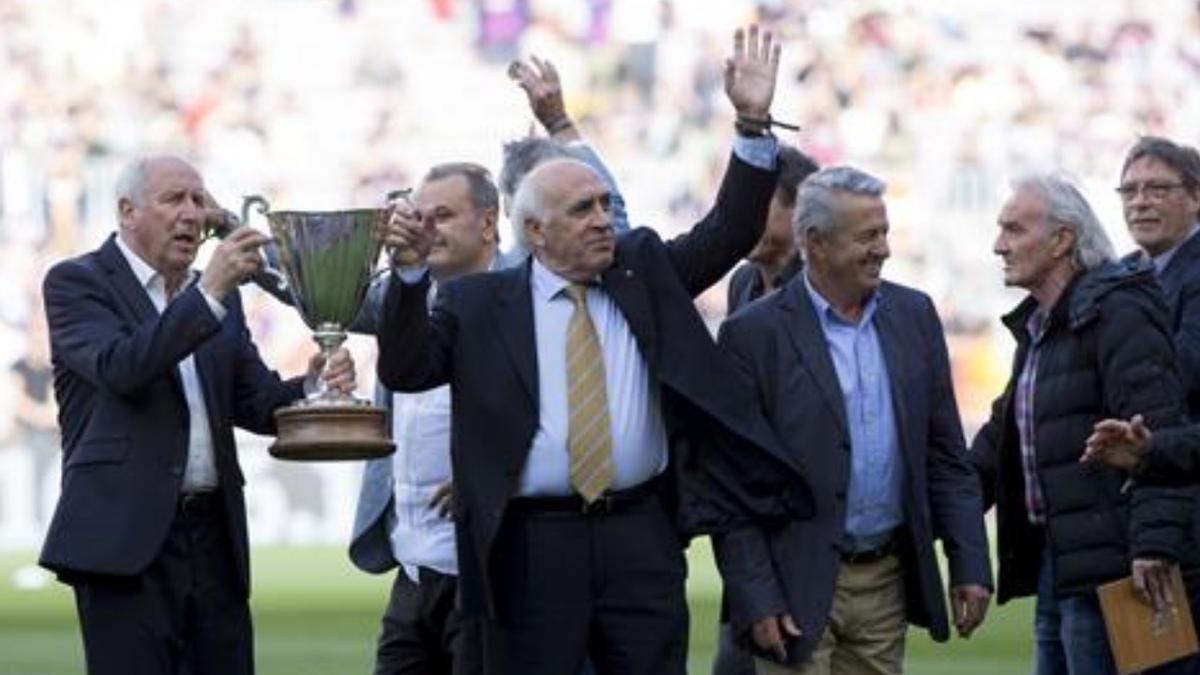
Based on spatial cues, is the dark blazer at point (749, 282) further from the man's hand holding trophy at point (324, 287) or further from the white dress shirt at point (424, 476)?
the man's hand holding trophy at point (324, 287)

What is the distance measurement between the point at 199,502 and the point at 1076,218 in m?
2.48

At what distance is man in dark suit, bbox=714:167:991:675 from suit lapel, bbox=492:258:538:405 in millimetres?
594

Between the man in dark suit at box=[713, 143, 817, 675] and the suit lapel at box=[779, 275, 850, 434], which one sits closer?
the suit lapel at box=[779, 275, 850, 434]

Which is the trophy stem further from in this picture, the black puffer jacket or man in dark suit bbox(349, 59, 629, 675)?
the black puffer jacket

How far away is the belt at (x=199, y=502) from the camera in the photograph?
8.62 m

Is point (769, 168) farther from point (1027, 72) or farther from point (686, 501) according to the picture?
point (1027, 72)

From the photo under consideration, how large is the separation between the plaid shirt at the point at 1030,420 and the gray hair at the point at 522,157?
1.34 metres

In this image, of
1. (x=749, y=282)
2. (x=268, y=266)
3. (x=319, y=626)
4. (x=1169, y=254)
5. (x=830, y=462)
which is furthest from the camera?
(x=319, y=626)

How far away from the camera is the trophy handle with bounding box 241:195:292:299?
8.43 m

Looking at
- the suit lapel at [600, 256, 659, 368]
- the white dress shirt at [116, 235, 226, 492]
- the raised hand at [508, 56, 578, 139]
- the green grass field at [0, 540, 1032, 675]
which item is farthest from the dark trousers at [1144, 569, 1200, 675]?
the green grass field at [0, 540, 1032, 675]

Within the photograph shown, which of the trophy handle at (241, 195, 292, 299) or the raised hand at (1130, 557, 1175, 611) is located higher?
the trophy handle at (241, 195, 292, 299)

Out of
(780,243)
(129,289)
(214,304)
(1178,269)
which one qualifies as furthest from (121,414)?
(1178,269)

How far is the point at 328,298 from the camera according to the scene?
27.4ft

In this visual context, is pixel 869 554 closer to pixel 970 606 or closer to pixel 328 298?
pixel 970 606
